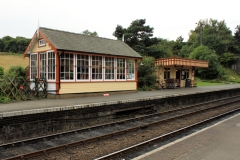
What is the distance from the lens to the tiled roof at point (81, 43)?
42.4ft

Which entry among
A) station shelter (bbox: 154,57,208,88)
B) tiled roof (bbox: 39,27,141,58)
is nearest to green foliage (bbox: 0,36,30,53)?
station shelter (bbox: 154,57,208,88)

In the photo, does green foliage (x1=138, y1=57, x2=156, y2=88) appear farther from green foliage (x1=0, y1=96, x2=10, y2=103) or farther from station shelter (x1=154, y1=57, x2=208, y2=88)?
green foliage (x1=0, y1=96, x2=10, y2=103)

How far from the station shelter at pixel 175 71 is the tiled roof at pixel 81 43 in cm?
514

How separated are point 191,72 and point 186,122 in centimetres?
1624

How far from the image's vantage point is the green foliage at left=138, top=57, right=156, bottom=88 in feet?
64.0

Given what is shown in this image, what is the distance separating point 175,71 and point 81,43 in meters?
11.9

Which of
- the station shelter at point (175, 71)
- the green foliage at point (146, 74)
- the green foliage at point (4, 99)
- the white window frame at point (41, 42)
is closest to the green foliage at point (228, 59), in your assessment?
the station shelter at point (175, 71)

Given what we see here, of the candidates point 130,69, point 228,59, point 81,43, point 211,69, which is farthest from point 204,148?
point 228,59

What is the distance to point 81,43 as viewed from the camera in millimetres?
14352

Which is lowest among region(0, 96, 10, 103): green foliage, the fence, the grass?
region(0, 96, 10, 103): green foliage

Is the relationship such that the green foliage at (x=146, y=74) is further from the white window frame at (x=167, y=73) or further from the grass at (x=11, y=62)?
the grass at (x=11, y=62)

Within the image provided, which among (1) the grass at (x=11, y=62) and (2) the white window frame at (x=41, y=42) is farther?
(1) the grass at (x=11, y=62)

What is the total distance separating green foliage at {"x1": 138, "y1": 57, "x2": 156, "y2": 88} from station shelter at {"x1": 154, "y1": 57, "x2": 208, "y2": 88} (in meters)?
1.18

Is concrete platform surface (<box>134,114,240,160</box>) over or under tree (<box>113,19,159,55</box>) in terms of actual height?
under
